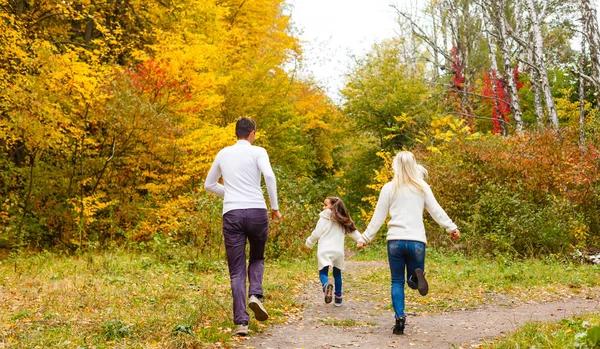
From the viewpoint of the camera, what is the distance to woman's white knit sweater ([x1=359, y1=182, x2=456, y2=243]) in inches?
225

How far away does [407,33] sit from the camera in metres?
37.7

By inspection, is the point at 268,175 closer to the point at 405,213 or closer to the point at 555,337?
the point at 405,213

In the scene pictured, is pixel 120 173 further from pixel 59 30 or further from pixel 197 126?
pixel 59 30

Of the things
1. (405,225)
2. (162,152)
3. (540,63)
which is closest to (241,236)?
(405,225)

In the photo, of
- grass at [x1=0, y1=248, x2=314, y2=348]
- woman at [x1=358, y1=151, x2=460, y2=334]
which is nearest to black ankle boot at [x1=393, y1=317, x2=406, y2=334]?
woman at [x1=358, y1=151, x2=460, y2=334]

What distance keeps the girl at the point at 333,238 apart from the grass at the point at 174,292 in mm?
666

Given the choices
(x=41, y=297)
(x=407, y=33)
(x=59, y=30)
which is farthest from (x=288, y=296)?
(x=407, y=33)

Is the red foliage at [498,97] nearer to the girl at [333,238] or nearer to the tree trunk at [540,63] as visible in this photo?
the tree trunk at [540,63]

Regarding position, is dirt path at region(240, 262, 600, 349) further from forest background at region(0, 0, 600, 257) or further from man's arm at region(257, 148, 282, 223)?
forest background at region(0, 0, 600, 257)

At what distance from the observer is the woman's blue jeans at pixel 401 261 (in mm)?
5703

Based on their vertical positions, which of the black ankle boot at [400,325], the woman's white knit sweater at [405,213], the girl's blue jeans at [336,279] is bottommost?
the black ankle boot at [400,325]

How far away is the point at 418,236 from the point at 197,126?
434 inches

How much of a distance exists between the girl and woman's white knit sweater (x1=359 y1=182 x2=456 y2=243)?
75.3 inches

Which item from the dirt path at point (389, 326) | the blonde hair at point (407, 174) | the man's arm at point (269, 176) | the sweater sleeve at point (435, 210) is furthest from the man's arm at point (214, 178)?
the sweater sleeve at point (435, 210)
